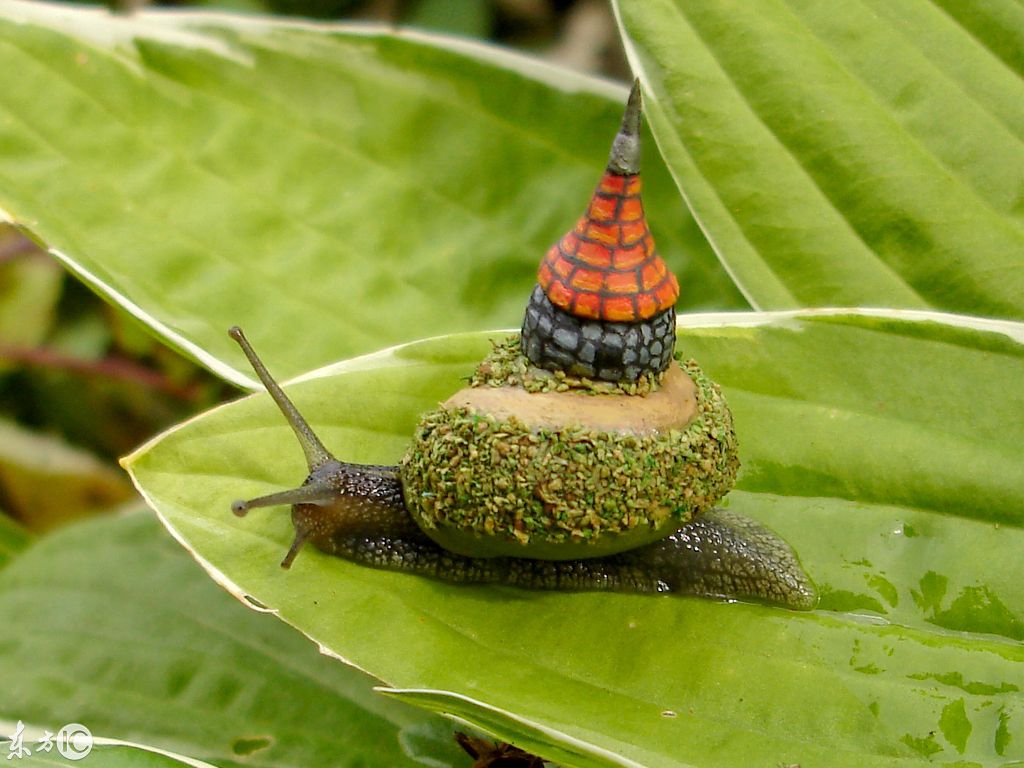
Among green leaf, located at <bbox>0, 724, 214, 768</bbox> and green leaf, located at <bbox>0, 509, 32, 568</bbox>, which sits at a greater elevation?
green leaf, located at <bbox>0, 724, 214, 768</bbox>

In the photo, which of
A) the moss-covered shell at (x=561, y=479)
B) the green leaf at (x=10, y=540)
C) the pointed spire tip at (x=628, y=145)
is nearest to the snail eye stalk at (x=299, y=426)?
the moss-covered shell at (x=561, y=479)

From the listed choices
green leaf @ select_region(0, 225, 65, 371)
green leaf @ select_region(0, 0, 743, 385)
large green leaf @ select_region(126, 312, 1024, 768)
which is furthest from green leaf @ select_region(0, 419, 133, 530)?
large green leaf @ select_region(126, 312, 1024, 768)

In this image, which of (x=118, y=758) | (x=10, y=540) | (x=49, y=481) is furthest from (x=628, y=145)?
(x=49, y=481)

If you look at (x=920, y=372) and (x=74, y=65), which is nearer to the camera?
(x=920, y=372)

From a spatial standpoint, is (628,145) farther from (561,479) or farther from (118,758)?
(118,758)

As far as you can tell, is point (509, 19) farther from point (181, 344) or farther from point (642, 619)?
point (642, 619)

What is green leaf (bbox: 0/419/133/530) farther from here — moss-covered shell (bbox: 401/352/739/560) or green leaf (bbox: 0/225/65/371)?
moss-covered shell (bbox: 401/352/739/560)

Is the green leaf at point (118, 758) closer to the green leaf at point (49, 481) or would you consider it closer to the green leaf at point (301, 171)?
the green leaf at point (301, 171)

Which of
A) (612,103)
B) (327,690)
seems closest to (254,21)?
(612,103)
